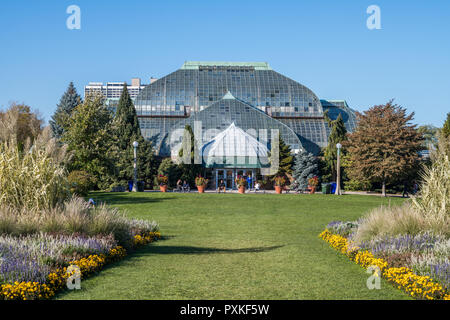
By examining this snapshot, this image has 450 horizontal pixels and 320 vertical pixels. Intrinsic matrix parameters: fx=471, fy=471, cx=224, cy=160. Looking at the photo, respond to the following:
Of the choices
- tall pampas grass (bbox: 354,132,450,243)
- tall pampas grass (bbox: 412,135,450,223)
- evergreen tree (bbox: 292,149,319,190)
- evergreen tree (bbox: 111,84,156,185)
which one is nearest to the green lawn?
tall pampas grass (bbox: 354,132,450,243)

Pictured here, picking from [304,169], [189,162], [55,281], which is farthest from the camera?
[189,162]

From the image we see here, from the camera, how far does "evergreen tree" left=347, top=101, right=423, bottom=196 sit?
3959 centimetres

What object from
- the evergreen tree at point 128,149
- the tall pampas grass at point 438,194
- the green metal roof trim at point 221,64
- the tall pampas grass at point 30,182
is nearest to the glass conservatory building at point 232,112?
the green metal roof trim at point 221,64

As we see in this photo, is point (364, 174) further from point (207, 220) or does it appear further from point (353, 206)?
point (207, 220)

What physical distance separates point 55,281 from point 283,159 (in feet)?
146

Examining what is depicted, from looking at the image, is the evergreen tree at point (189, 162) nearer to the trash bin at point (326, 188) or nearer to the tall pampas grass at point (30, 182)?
the trash bin at point (326, 188)

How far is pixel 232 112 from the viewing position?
58812 mm

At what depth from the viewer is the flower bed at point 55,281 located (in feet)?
23.8

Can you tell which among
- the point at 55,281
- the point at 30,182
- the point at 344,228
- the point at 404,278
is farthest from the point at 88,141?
the point at 404,278

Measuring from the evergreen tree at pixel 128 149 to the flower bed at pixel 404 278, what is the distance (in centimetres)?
3586

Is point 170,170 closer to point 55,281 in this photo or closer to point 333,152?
point 333,152

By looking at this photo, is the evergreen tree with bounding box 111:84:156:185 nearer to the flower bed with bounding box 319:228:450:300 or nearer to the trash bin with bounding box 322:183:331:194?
the trash bin with bounding box 322:183:331:194
